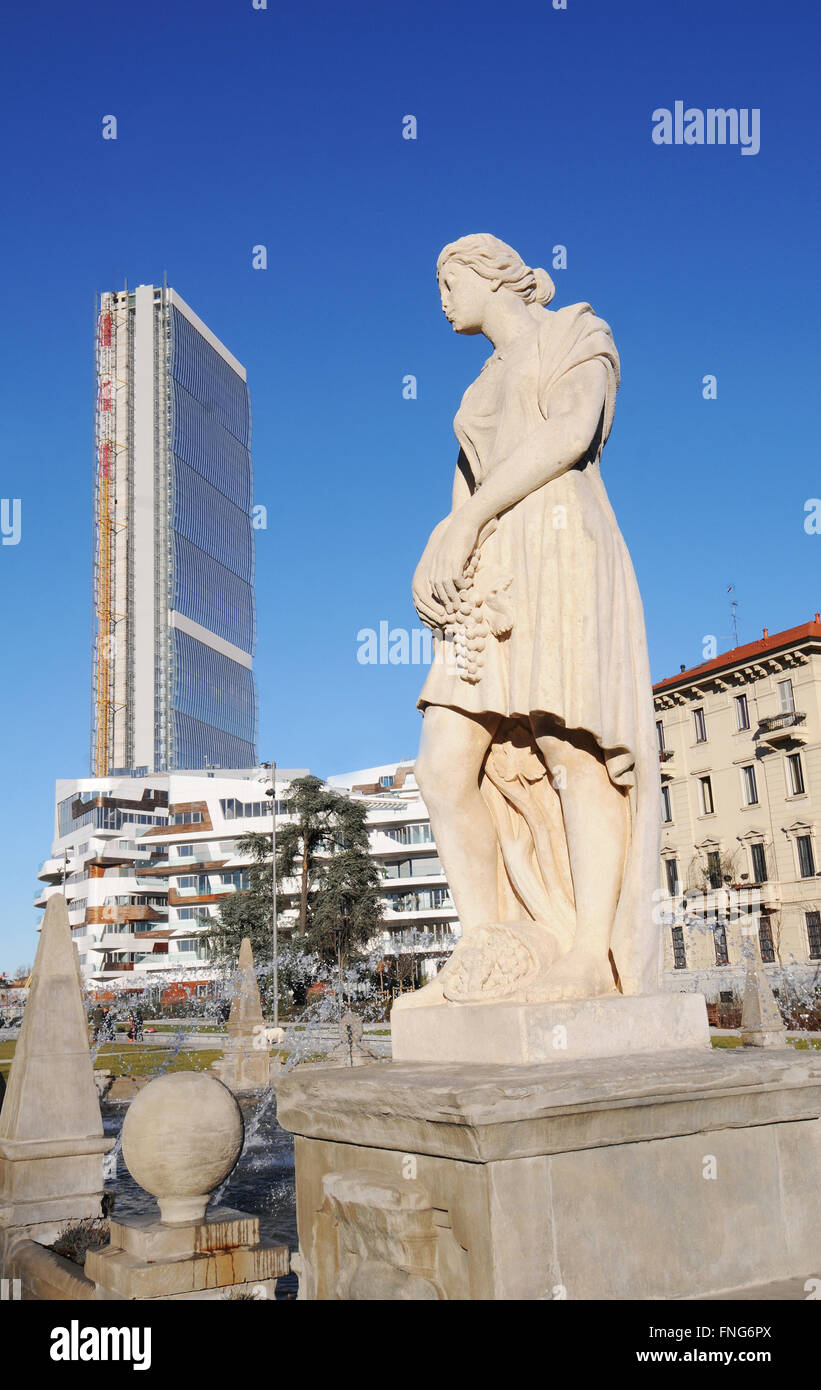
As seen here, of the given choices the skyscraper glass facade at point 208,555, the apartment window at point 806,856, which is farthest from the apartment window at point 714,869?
→ the skyscraper glass facade at point 208,555

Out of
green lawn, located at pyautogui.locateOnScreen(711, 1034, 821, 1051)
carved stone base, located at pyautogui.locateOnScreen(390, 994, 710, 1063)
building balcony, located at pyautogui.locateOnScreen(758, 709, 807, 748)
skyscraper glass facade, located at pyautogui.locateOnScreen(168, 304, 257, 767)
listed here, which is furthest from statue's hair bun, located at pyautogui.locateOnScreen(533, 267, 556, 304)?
skyscraper glass facade, located at pyautogui.locateOnScreen(168, 304, 257, 767)

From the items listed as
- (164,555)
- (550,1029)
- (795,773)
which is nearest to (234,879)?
(795,773)

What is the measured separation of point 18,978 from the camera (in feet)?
278

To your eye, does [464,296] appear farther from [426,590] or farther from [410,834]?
[410,834]

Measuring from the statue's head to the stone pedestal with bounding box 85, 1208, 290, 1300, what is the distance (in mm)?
4148

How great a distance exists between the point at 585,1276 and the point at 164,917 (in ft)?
294

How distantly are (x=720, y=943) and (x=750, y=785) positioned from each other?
710 cm

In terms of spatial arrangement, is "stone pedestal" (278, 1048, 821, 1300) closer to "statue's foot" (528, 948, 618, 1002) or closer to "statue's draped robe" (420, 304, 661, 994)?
"statue's foot" (528, 948, 618, 1002)

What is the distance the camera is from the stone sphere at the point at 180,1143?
4676 millimetres

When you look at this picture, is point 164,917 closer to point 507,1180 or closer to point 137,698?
point 137,698

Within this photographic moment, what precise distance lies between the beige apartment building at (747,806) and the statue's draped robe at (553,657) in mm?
39724

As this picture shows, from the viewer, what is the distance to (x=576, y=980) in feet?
12.2

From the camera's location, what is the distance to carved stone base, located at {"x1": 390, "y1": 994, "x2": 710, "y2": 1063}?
11.3ft

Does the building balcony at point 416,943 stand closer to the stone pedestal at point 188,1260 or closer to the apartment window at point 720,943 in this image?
the apartment window at point 720,943
